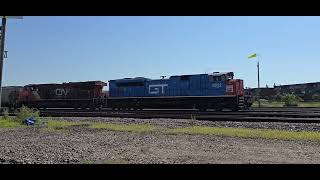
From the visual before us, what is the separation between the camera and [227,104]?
32.7 metres

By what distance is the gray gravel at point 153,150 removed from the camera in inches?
365

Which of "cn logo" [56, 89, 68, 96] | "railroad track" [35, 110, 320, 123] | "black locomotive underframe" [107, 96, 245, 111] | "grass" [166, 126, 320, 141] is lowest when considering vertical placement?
"grass" [166, 126, 320, 141]

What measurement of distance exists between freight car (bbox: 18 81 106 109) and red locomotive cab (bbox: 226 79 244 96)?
1364cm

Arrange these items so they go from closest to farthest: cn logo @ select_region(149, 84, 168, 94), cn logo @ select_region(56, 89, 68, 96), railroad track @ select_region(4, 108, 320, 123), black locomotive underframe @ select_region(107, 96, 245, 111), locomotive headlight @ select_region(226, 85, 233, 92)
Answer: railroad track @ select_region(4, 108, 320, 123)
black locomotive underframe @ select_region(107, 96, 245, 111)
locomotive headlight @ select_region(226, 85, 233, 92)
cn logo @ select_region(149, 84, 168, 94)
cn logo @ select_region(56, 89, 68, 96)

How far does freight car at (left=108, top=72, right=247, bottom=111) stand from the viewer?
3294 cm

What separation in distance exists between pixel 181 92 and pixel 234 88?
5.06 m

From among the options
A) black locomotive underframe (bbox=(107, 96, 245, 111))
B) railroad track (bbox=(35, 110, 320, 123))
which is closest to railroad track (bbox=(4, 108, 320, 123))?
railroad track (bbox=(35, 110, 320, 123))

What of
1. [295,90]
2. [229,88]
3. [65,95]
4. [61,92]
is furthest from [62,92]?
[295,90]

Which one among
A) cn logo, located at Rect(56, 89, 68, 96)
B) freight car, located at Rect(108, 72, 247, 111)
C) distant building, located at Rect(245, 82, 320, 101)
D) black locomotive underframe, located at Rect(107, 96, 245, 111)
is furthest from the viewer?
distant building, located at Rect(245, 82, 320, 101)

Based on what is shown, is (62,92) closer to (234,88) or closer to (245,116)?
(234,88)

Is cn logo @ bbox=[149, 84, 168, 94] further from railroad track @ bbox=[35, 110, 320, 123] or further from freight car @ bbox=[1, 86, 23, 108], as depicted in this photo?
freight car @ bbox=[1, 86, 23, 108]

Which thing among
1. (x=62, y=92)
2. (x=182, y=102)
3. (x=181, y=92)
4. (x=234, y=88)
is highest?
(x=234, y=88)

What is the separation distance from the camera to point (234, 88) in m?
32.8
